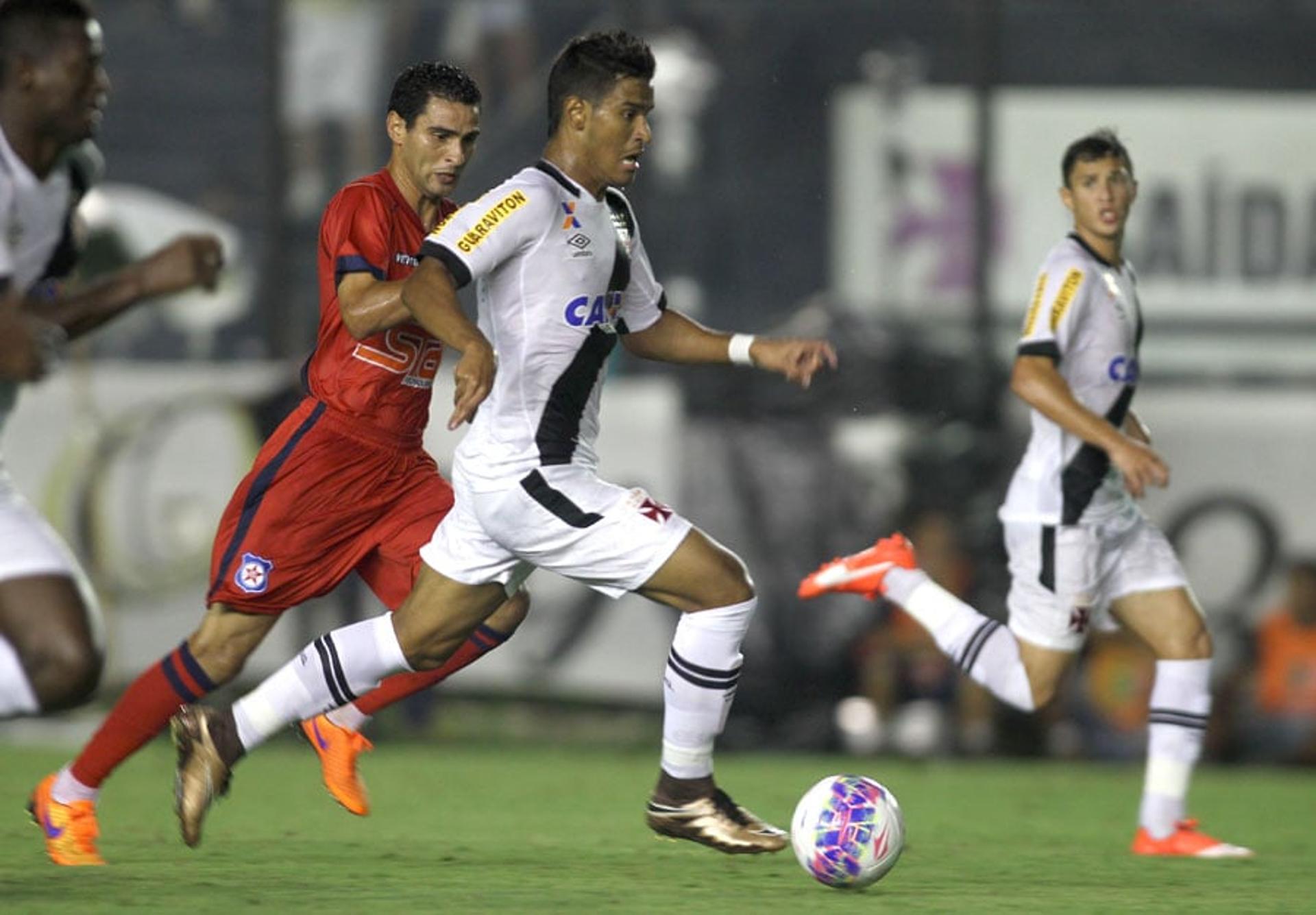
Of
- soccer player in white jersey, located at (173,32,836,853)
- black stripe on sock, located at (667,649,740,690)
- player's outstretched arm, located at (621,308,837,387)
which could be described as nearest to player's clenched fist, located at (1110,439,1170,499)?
player's outstretched arm, located at (621,308,837,387)

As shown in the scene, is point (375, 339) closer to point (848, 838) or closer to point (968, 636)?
point (848, 838)

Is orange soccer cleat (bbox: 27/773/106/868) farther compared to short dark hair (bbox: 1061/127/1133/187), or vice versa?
short dark hair (bbox: 1061/127/1133/187)

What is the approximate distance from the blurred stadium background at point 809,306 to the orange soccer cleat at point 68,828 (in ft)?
17.2

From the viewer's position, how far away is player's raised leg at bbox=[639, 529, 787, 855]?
6.07 m

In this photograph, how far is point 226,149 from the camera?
1197 cm

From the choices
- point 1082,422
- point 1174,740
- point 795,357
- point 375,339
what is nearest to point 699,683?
point 795,357

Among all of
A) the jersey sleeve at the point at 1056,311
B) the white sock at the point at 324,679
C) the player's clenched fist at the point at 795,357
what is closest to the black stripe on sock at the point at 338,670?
the white sock at the point at 324,679

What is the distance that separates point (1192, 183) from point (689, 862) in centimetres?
676

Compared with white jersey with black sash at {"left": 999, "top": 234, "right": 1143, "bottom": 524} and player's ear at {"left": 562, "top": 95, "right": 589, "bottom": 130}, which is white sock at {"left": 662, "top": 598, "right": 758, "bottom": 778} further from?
white jersey with black sash at {"left": 999, "top": 234, "right": 1143, "bottom": 524}

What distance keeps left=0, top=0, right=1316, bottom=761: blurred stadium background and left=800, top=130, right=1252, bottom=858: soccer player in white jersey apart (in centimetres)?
417

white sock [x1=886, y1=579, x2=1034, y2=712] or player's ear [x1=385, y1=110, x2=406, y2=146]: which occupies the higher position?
player's ear [x1=385, y1=110, x2=406, y2=146]

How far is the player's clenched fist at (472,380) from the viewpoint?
5.45 metres

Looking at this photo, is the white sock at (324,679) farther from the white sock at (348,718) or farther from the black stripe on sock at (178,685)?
the white sock at (348,718)

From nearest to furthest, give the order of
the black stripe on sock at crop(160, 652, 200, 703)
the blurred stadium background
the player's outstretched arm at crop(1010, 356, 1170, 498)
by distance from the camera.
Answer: the black stripe on sock at crop(160, 652, 200, 703) < the player's outstretched arm at crop(1010, 356, 1170, 498) < the blurred stadium background
